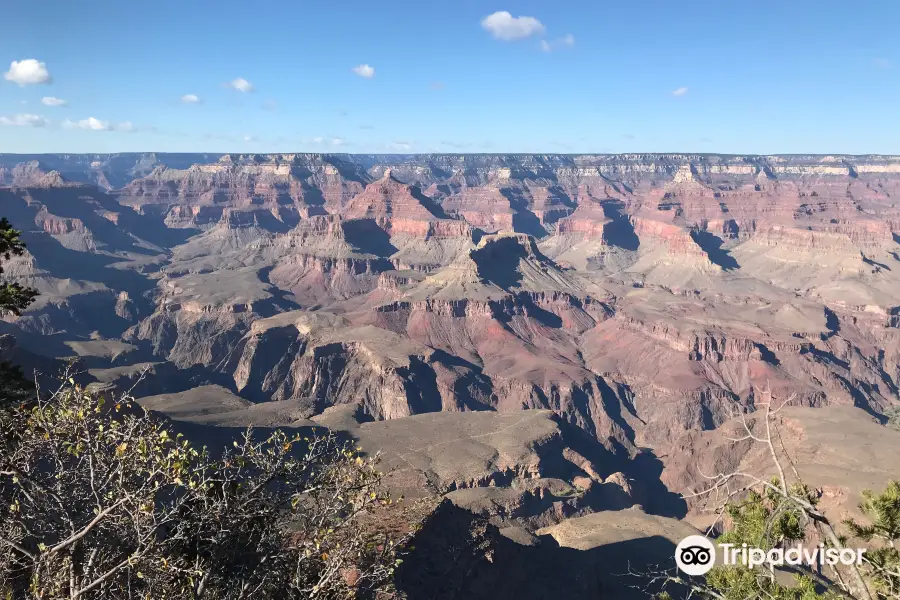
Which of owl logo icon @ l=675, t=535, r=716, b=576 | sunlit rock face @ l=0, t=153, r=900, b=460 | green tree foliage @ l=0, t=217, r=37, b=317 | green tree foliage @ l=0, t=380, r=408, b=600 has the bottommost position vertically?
sunlit rock face @ l=0, t=153, r=900, b=460

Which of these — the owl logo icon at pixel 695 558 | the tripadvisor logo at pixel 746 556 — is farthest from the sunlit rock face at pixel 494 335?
the tripadvisor logo at pixel 746 556

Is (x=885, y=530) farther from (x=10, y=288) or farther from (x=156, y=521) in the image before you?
(x=10, y=288)

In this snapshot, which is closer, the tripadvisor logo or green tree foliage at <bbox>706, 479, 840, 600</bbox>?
the tripadvisor logo

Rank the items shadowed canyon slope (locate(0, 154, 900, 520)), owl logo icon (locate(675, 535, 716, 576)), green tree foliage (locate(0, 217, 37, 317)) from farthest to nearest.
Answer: shadowed canyon slope (locate(0, 154, 900, 520))
green tree foliage (locate(0, 217, 37, 317))
owl logo icon (locate(675, 535, 716, 576))

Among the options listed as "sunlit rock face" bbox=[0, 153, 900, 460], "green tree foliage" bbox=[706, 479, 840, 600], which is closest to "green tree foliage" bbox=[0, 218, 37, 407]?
"green tree foliage" bbox=[706, 479, 840, 600]

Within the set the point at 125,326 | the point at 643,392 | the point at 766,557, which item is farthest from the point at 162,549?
the point at 125,326

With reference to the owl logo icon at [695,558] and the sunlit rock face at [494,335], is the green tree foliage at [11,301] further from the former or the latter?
the sunlit rock face at [494,335]

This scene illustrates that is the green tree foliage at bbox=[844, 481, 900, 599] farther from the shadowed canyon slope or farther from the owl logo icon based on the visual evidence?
the shadowed canyon slope

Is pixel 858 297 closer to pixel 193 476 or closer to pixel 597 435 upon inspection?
pixel 597 435
